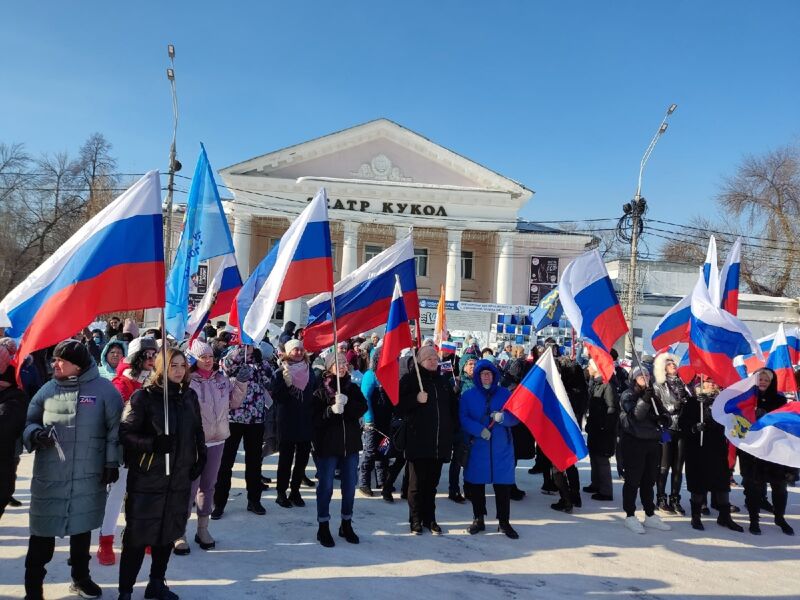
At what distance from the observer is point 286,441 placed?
6.43 meters

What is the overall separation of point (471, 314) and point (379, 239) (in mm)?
10046

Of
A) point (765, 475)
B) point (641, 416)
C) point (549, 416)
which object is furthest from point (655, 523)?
point (549, 416)

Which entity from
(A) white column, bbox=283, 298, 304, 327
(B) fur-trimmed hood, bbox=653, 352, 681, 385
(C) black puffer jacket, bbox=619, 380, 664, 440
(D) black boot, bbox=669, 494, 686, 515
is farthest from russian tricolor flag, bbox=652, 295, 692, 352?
(A) white column, bbox=283, 298, 304, 327

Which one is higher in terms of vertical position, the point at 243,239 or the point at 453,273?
the point at 243,239

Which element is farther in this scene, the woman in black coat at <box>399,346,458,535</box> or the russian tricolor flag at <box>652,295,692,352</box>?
the russian tricolor flag at <box>652,295,692,352</box>

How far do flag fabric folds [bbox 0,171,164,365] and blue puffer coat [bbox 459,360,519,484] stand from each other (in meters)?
3.18

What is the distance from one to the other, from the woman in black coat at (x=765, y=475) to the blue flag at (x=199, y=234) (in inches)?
246

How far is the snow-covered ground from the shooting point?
443cm

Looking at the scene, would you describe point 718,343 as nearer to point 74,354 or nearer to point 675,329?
point 675,329

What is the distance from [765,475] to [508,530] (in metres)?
3.07

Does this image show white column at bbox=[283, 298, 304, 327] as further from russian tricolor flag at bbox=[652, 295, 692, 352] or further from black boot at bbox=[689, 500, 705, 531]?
black boot at bbox=[689, 500, 705, 531]

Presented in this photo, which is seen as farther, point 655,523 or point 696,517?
point 696,517

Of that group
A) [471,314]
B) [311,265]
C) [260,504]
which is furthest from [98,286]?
[471,314]

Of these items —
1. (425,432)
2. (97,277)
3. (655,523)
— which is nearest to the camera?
(97,277)
